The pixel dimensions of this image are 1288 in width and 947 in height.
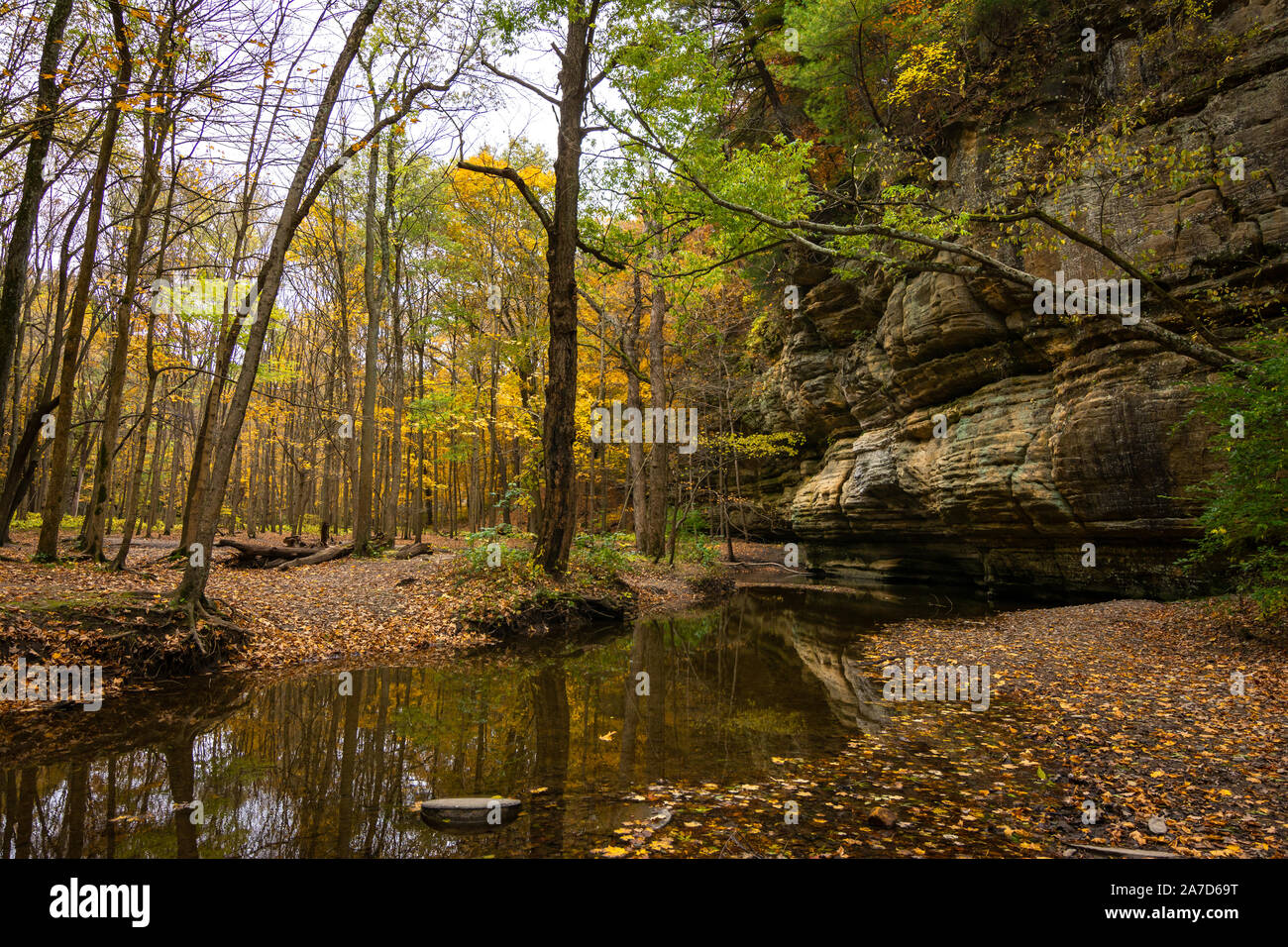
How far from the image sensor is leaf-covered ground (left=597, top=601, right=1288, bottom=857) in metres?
3.71

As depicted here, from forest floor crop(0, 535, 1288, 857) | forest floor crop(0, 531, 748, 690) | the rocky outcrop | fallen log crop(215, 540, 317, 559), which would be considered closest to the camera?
forest floor crop(0, 535, 1288, 857)

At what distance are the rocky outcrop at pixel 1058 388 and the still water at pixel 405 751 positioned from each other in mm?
8789

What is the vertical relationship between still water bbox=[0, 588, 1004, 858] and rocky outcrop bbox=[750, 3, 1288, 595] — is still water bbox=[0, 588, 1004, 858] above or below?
below

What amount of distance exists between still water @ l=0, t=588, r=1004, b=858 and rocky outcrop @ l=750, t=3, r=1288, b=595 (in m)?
8.79

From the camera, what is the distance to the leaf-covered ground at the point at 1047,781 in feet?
12.2

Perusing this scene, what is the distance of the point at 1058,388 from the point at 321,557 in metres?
21.1

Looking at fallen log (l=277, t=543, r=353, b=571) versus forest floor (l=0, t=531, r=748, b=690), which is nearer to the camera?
forest floor (l=0, t=531, r=748, b=690)

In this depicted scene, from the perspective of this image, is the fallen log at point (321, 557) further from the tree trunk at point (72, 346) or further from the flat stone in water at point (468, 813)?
the flat stone in water at point (468, 813)

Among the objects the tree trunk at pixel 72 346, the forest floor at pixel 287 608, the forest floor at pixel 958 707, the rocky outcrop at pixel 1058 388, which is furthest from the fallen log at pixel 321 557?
the rocky outcrop at pixel 1058 388

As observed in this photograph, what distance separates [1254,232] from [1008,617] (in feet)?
30.5

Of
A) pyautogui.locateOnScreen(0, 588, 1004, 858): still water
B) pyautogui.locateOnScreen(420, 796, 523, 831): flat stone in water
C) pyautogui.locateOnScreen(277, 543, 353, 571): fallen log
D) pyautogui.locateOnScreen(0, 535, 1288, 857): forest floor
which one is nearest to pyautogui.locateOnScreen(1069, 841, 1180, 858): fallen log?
pyautogui.locateOnScreen(0, 535, 1288, 857): forest floor

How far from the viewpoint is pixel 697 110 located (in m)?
12.9

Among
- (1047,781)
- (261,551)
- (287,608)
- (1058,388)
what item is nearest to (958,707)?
(1047,781)

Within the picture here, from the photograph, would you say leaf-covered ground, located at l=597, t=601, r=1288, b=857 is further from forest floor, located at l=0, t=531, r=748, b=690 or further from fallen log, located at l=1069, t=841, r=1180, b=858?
forest floor, located at l=0, t=531, r=748, b=690
